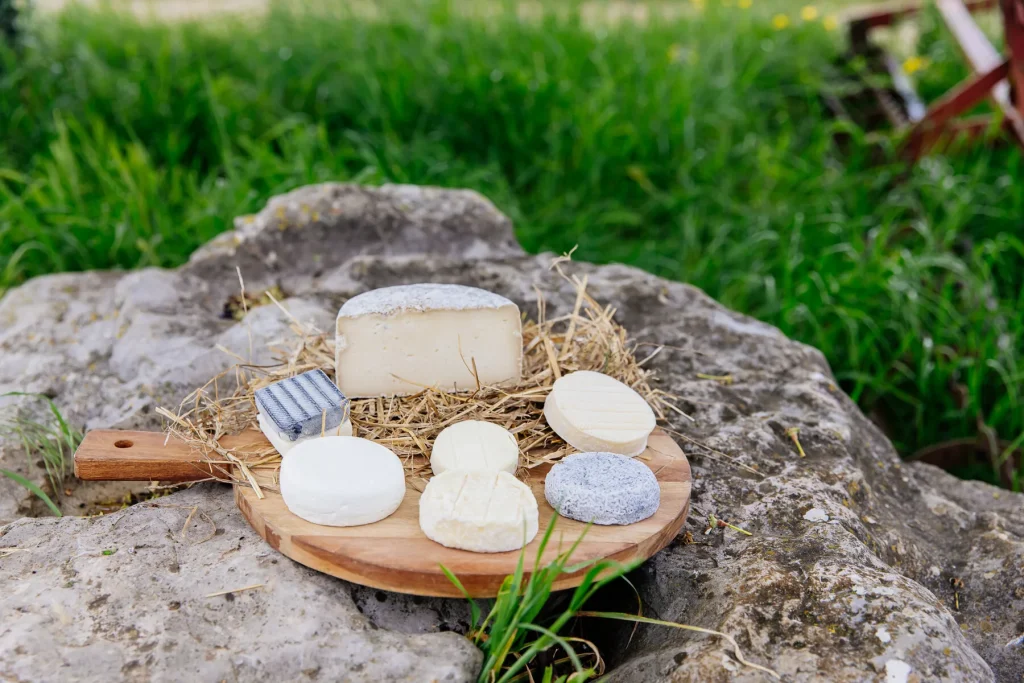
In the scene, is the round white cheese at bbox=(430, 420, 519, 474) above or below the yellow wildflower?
above

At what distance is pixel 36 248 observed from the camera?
10.5 ft

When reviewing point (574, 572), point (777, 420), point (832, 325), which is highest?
point (574, 572)

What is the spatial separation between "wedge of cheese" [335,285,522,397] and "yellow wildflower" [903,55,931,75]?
4530mm

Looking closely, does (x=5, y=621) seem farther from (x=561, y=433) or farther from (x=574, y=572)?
(x=561, y=433)

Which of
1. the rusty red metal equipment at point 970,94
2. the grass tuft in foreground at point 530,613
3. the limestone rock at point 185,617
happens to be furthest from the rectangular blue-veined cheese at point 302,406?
the rusty red metal equipment at point 970,94

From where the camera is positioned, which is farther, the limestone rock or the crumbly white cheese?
the crumbly white cheese

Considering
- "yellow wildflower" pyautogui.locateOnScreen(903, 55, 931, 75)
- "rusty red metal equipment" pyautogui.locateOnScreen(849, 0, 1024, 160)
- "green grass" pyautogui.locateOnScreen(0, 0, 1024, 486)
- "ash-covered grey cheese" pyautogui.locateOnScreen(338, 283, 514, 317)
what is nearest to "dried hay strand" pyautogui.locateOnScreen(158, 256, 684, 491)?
"ash-covered grey cheese" pyautogui.locateOnScreen(338, 283, 514, 317)

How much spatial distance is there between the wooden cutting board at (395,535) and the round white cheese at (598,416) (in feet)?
0.27

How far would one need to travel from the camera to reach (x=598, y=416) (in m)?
1.80

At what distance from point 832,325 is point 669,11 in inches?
160

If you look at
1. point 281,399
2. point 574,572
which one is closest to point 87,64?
point 281,399

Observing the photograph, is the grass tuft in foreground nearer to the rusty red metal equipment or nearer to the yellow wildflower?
the rusty red metal equipment

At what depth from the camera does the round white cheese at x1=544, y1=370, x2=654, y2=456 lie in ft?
5.80

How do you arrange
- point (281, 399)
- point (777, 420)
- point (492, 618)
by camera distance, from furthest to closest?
point (777, 420), point (281, 399), point (492, 618)
